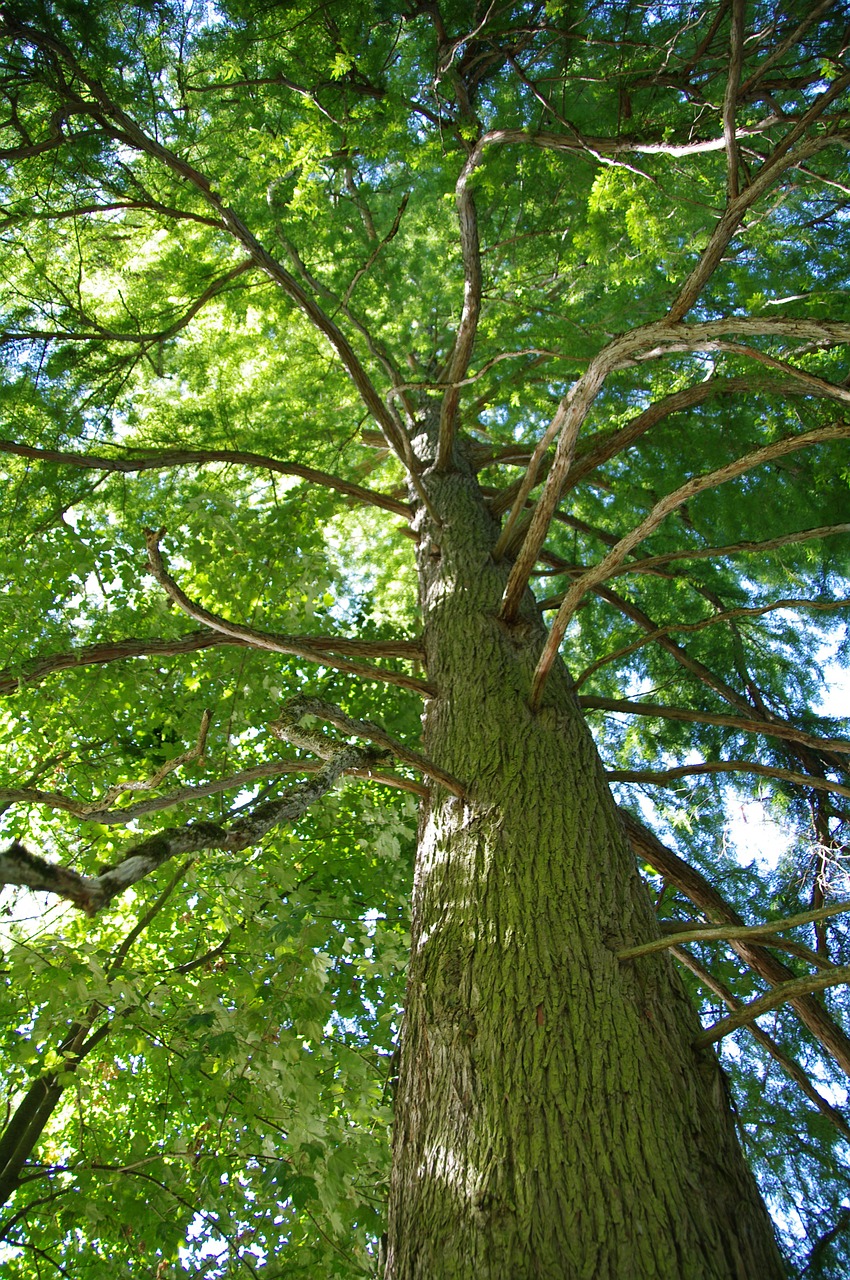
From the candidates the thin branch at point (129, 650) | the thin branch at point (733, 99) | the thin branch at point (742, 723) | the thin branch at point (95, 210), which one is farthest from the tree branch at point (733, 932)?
the thin branch at point (95, 210)

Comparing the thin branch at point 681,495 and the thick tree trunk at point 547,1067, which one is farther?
the thin branch at point 681,495

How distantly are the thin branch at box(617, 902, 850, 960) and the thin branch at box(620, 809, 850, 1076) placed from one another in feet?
1.95

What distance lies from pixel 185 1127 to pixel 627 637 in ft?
14.8

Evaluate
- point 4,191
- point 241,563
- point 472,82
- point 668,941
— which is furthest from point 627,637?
point 4,191

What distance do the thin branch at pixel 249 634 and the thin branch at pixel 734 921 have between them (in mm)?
1055

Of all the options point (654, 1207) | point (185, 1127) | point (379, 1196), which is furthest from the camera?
point (185, 1127)

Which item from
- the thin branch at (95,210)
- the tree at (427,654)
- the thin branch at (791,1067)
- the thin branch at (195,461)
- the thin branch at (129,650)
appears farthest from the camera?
the thin branch at (95,210)

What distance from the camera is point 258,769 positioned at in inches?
102

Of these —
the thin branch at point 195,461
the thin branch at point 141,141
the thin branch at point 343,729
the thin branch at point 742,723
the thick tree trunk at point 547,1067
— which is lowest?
the thick tree trunk at point 547,1067

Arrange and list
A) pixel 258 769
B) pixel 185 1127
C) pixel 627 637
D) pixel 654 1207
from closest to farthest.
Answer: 1. pixel 654 1207
2. pixel 258 769
3. pixel 185 1127
4. pixel 627 637

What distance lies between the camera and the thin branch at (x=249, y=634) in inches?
95.0

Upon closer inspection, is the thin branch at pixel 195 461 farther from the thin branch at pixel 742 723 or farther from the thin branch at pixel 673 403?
the thin branch at pixel 742 723

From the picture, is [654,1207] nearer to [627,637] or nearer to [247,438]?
[627,637]

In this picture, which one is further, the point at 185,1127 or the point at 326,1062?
the point at 185,1127
